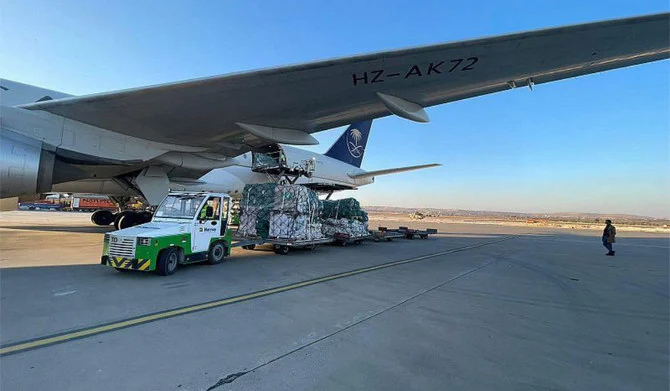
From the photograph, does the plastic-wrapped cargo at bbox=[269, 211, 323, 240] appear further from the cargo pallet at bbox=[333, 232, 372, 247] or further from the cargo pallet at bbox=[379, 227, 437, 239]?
the cargo pallet at bbox=[379, 227, 437, 239]

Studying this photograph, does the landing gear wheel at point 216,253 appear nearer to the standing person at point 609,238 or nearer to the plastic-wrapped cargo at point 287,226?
the plastic-wrapped cargo at point 287,226

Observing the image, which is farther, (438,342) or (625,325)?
(625,325)

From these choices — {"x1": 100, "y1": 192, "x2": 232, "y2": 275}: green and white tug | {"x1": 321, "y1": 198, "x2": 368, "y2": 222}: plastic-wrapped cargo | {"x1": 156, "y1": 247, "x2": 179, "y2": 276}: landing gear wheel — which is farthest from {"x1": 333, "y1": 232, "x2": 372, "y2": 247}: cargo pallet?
{"x1": 156, "y1": 247, "x2": 179, "y2": 276}: landing gear wheel

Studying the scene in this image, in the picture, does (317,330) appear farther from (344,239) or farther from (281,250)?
(344,239)

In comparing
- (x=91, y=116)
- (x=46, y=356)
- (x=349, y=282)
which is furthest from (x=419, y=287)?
(x=91, y=116)

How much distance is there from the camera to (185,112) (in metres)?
8.89

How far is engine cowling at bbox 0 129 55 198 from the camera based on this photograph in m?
7.90

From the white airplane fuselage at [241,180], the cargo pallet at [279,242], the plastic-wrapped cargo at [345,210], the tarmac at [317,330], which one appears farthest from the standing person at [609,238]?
the white airplane fuselage at [241,180]

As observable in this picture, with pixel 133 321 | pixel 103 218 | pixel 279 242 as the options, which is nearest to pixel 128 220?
pixel 103 218

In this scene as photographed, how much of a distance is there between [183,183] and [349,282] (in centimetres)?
1082

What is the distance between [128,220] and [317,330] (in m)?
13.8

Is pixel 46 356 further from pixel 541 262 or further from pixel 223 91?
pixel 541 262

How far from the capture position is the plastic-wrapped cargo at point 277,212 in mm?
11797

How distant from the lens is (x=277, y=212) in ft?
39.0
